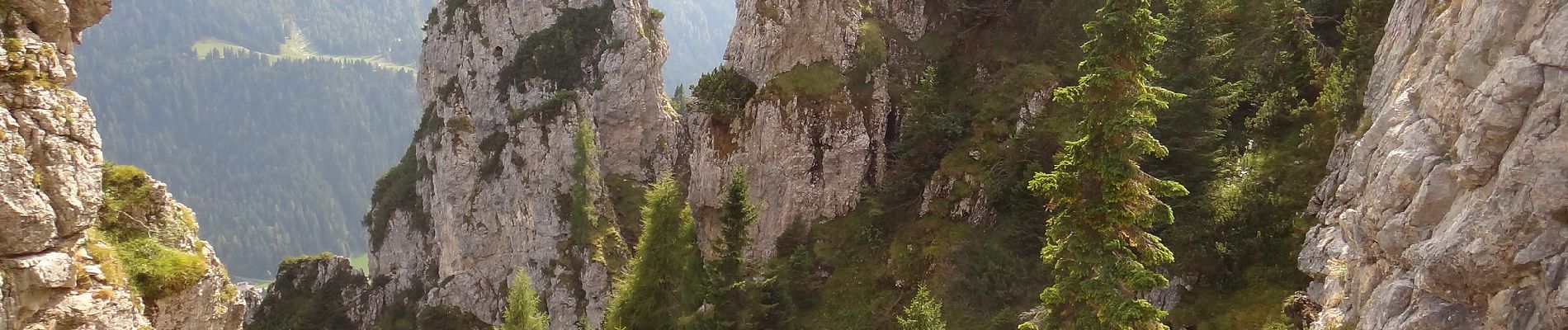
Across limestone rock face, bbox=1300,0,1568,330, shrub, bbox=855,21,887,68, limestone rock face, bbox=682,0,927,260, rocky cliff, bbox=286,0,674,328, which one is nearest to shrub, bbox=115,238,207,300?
limestone rock face, bbox=1300,0,1568,330

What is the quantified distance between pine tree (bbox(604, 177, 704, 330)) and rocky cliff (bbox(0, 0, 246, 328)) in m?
20.3

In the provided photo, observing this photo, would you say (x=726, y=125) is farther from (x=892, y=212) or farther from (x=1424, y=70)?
(x=1424, y=70)

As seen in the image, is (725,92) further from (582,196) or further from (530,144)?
(530,144)

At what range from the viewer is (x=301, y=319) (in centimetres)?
6906

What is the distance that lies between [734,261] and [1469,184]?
23823 mm

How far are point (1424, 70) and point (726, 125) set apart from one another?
85.3 feet

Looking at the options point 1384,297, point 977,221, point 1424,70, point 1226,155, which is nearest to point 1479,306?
point 1384,297

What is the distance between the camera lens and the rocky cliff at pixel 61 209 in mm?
11703

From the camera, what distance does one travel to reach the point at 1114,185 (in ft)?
55.2

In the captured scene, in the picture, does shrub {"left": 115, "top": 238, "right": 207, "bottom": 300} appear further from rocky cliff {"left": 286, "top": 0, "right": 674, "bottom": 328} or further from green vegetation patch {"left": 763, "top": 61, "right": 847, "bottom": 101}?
rocky cliff {"left": 286, "top": 0, "right": 674, "bottom": 328}

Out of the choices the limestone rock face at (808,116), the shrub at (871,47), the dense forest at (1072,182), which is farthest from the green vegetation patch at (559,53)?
the shrub at (871,47)

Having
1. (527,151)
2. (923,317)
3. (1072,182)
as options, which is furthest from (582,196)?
(1072,182)

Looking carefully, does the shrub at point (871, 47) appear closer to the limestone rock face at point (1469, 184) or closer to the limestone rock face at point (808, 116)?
the limestone rock face at point (808, 116)

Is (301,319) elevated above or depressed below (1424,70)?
above
